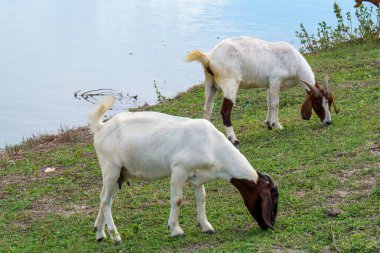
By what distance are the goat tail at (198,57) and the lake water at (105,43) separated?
4.40m

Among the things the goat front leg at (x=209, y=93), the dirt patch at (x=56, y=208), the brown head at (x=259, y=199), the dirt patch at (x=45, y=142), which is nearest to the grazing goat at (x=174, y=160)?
the brown head at (x=259, y=199)

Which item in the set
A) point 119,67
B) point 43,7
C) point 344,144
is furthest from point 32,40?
point 344,144

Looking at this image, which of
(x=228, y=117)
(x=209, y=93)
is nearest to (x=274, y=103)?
(x=228, y=117)

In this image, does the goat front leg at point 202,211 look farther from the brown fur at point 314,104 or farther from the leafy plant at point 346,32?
the leafy plant at point 346,32

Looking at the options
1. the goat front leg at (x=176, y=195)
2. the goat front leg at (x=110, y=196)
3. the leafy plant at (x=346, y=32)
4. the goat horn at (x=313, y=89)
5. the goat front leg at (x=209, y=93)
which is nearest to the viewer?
the goat front leg at (x=176, y=195)

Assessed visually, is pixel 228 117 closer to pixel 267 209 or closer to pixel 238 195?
pixel 238 195

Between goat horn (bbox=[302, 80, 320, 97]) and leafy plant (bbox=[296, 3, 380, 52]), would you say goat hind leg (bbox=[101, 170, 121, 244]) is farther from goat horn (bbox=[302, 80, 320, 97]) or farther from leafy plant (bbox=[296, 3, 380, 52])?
leafy plant (bbox=[296, 3, 380, 52])

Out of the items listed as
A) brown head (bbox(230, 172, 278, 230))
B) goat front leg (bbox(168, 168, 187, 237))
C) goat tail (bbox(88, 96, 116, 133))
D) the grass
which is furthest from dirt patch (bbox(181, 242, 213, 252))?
goat tail (bbox(88, 96, 116, 133))

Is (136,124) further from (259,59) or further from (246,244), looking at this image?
(259,59)

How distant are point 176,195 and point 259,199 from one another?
76cm

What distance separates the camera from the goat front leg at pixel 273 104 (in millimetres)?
10943

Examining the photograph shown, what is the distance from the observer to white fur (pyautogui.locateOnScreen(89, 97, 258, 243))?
6941 millimetres

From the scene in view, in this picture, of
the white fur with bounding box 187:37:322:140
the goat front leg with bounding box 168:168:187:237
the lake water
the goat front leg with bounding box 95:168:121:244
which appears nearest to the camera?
the goat front leg with bounding box 168:168:187:237

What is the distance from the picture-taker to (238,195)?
27.5 feet
